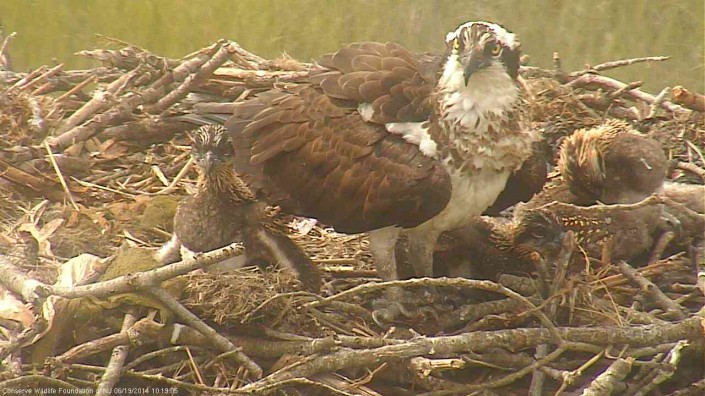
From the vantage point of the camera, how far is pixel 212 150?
3.82 meters

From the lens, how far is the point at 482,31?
3414 mm

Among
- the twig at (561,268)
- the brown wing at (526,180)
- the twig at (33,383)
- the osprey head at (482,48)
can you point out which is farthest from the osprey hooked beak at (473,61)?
the twig at (33,383)

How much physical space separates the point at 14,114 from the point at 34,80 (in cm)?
36

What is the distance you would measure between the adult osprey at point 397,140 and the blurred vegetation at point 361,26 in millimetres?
962

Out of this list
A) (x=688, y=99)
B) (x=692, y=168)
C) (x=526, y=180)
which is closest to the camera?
(x=526, y=180)

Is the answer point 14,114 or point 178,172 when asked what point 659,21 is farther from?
point 14,114

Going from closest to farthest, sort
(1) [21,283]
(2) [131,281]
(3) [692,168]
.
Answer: (2) [131,281] → (1) [21,283] → (3) [692,168]

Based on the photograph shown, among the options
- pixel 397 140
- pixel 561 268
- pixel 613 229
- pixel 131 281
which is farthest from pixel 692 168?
pixel 131 281

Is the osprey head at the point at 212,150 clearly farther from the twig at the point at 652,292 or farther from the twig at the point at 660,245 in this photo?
the twig at the point at 660,245

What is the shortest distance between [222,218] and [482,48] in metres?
1.11

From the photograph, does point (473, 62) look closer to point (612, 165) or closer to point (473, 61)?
point (473, 61)

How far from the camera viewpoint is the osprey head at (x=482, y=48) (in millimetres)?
3375
